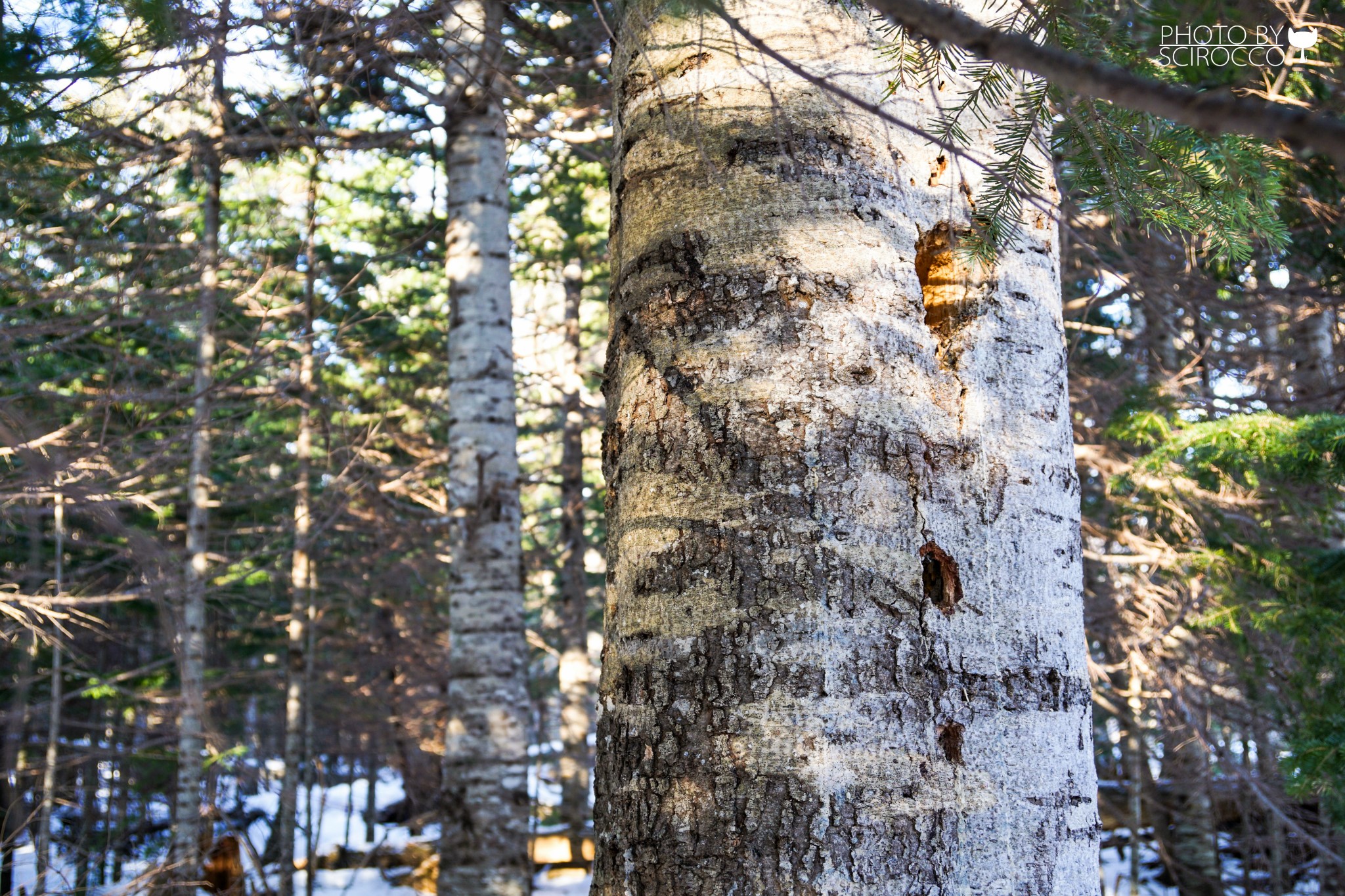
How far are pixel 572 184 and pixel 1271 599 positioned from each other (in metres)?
7.20

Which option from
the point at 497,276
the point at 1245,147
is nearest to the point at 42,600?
the point at 497,276

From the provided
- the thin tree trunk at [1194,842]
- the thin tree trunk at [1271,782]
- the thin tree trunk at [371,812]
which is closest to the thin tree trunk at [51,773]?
the thin tree trunk at [371,812]

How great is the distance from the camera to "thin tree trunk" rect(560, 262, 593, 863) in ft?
34.2

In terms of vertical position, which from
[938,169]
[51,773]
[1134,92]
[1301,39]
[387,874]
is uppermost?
[1301,39]

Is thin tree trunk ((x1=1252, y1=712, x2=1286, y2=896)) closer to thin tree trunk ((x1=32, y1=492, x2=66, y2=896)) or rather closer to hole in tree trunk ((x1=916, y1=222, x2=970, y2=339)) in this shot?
hole in tree trunk ((x1=916, y1=222, x2=970, y2=339))

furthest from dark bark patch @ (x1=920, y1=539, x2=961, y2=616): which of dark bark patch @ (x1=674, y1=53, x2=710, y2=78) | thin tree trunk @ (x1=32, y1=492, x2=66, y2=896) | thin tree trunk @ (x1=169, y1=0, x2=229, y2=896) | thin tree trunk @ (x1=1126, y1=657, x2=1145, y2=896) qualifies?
thin tree trunk @ (x1=169, y1=0, x2=229, y2=896)

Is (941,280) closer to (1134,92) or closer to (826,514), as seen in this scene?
(826,514)

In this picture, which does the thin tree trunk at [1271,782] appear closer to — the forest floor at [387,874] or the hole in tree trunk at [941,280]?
the forest floor at [387,874]

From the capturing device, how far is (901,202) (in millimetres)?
1336

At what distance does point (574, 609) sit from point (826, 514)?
9.93m

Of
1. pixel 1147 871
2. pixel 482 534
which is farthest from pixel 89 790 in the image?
pixel 1147 871

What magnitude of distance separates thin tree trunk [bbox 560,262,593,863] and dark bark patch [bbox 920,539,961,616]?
8.65 metres

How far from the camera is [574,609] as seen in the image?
10820mm

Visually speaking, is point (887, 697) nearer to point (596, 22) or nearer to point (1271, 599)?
point (596, 22)
